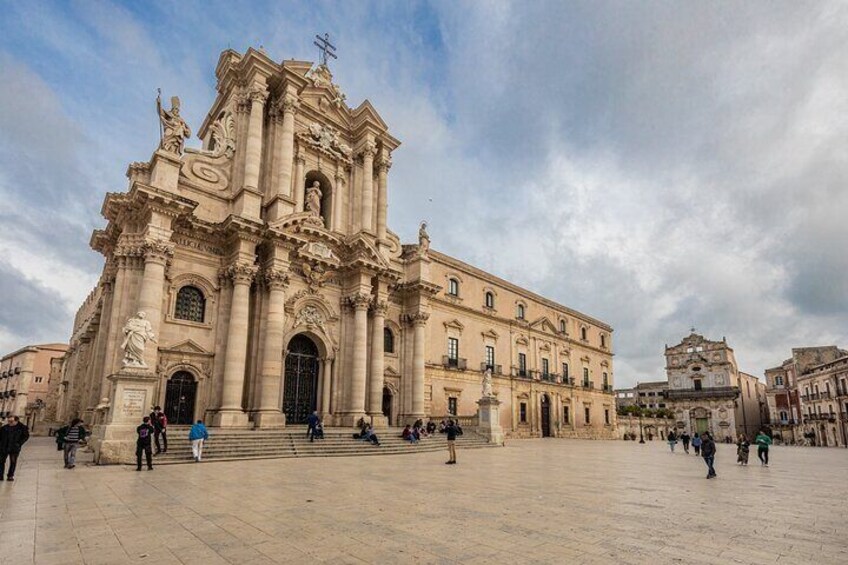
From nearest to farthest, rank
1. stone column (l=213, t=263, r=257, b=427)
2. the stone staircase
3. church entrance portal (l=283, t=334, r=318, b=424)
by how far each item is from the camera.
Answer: the stone staircase
stone column (l=213, t=263, r=257, b=427)
church entrance portal (l=283, t=334, r=318, b=424)

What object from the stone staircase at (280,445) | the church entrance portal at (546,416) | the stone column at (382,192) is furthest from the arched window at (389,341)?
the church entrance portal at (546,416)

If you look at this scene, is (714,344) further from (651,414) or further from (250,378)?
(250,378)

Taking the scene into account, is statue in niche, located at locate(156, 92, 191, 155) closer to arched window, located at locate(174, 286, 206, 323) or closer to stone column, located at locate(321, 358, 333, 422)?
arched window, located at locate(174, 286, 206, 323)

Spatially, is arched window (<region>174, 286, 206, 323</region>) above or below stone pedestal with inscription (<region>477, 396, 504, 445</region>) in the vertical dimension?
above

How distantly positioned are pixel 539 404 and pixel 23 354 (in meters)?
64.5

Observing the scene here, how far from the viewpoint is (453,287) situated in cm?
3494

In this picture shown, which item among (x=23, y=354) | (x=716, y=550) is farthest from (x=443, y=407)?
(x=23, y=354)

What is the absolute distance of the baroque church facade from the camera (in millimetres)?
19375

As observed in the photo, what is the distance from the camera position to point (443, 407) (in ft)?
105

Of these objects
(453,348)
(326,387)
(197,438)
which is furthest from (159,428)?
(453,348)

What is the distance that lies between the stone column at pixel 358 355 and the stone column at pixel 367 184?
4416 mm

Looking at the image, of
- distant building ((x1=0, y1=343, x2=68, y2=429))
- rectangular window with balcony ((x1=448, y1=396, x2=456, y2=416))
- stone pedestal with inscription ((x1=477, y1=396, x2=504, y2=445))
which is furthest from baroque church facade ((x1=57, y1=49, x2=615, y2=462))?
distant building ((x1=0, y1=343, x2=68, y2=429))

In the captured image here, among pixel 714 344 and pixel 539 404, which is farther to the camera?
pixel 714 344

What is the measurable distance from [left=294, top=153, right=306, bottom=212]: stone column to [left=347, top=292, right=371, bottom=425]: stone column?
5.54 metres
